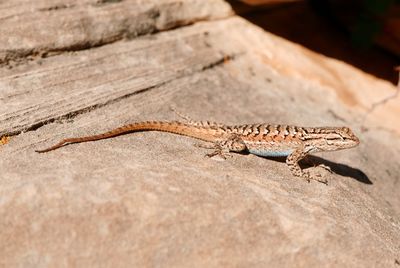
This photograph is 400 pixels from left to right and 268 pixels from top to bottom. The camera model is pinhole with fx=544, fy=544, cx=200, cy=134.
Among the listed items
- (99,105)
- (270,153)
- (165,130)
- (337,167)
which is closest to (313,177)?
(270,153)

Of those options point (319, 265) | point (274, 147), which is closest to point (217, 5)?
point (274, 147)

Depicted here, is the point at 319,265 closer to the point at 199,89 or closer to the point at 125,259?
the point at 125,259

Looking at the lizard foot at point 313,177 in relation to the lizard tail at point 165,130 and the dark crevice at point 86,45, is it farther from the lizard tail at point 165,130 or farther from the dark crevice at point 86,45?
the dark crevice at point 86,45

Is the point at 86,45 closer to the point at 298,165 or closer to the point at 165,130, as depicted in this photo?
the point at 165,130

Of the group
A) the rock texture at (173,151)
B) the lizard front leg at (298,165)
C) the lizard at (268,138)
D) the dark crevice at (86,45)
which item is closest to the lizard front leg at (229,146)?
the lizard at (268,138)

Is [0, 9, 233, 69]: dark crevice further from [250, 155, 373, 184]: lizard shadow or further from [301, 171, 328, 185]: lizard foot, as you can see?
[301, 171, 328, 185]: lizard foot

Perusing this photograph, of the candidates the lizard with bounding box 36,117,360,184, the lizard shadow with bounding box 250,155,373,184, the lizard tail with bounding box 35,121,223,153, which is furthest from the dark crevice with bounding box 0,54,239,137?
the lizard shadow with bounding box 250,155,373,184
